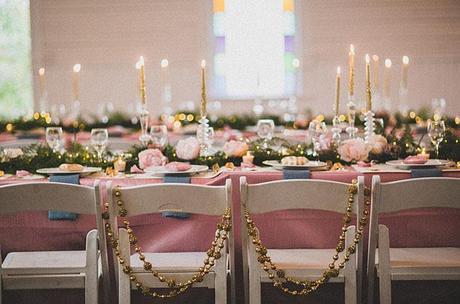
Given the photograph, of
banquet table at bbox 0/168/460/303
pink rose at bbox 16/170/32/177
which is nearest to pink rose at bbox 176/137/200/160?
banquet table at bbox 0/168/460/303

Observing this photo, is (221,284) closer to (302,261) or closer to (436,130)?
Answer: (302,261)

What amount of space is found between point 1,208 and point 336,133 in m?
1.94

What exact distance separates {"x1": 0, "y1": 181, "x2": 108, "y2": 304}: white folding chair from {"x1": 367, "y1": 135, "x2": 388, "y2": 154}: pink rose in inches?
65.5

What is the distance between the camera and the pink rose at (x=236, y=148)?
12.1 feet

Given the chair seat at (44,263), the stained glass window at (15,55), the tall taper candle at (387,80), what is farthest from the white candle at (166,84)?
the chair seat at (44,263)

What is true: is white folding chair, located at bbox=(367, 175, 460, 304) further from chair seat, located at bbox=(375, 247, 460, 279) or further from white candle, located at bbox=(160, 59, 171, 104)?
white candle, located at bbox=(160, 59, 171, 104)

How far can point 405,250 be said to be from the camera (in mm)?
2990

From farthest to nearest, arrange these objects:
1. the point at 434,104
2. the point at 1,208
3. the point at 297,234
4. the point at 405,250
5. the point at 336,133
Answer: the point at 434,104
the point at 336,133
the point at 297,234
the point at 405,250
the point at 1,208

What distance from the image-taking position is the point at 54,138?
3764 mm

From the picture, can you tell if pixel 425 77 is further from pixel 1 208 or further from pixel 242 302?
pixel 1 208

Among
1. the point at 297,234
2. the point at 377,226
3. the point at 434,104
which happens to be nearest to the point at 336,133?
the point at 297,234

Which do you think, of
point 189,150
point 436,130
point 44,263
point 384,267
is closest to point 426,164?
point 436,130

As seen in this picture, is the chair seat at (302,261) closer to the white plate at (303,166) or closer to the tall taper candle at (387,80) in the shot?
the white plate at (303,166)

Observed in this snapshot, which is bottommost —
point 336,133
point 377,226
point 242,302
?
point 242,302
